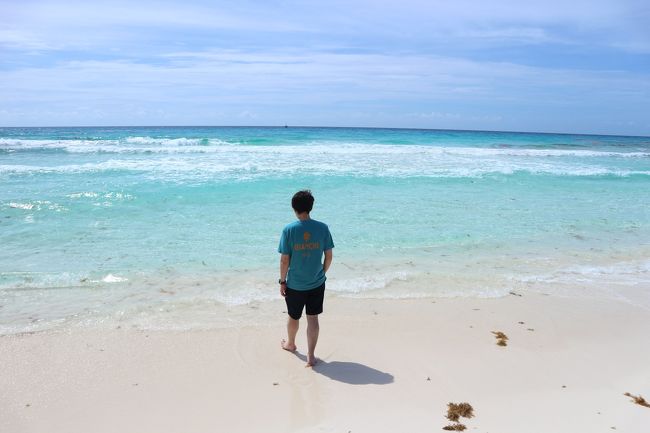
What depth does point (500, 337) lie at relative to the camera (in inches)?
200

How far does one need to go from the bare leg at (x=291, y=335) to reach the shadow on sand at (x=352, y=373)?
0.52 ft

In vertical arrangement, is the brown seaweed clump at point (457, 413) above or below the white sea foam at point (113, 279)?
below

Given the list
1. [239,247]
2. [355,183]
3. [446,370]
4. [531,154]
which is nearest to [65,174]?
[355,183]

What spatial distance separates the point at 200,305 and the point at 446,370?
3042 millimetres

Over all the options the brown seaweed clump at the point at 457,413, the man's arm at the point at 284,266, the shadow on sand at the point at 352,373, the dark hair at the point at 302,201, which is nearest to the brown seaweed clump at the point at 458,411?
the brown seaweed clump at the point at 457,413

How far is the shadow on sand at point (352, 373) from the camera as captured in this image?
13.8ft

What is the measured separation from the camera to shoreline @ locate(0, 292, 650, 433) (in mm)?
3604

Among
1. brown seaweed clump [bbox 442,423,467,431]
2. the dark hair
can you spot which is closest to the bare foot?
the dark hair

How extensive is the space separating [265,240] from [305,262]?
461 centimetres

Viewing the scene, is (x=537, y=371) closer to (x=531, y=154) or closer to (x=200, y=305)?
(x=200, y=305)

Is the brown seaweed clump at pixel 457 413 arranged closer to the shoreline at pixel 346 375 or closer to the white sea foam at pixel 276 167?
the shoreline at pixel 346 375

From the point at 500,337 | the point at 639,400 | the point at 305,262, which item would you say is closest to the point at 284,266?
the point at 305,262

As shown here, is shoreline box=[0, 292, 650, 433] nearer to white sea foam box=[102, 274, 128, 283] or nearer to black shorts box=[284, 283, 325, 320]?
black shorts box=[284, 283, 325, 320]

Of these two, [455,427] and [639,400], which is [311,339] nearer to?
[455,427]
